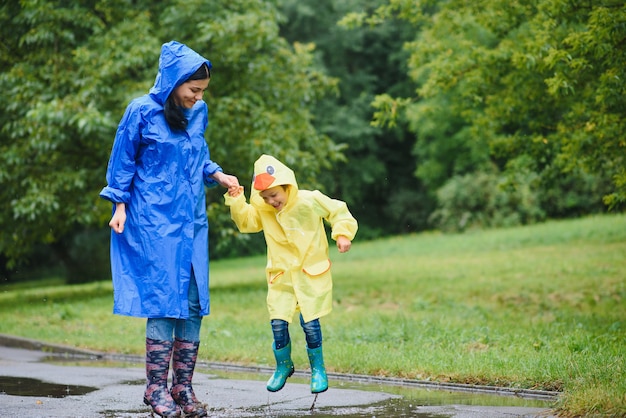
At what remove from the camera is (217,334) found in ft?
35.4

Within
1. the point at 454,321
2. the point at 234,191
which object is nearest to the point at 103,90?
the point at 454,321

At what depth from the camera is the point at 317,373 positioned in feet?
18.7

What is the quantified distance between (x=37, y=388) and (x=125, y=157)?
2.52 m

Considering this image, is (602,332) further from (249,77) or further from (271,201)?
(249,77)

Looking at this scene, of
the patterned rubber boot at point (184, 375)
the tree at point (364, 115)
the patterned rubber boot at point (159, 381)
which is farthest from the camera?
the tree at point (364, 115)

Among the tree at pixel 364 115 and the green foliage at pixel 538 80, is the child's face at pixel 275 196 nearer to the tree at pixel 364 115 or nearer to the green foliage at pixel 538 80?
the green foliage at pixel 538 80

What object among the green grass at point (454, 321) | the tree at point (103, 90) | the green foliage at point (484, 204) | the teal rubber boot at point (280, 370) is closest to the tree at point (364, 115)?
the green foliage at point (484, 204)

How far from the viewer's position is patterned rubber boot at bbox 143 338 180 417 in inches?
209

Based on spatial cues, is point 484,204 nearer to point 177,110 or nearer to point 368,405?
point 368,405

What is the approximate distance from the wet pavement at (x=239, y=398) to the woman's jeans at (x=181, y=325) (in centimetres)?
53

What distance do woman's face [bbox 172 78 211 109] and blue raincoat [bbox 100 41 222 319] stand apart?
55mm

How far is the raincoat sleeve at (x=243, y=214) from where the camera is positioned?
580 cm

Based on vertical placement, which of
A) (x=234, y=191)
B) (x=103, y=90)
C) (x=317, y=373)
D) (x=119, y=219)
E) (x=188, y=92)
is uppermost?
(x=103, y=90)

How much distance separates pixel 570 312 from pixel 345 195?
33.9 metres
